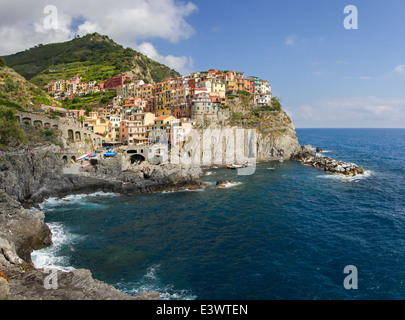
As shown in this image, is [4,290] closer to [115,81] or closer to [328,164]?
[328,164]

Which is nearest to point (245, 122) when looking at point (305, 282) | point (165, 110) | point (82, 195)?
point (165, 110)

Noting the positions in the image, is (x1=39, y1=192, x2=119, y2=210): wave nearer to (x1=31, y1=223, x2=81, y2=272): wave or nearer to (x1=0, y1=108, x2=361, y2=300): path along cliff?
(x1=0, y1=108, x2=361, y2=300): path along cliff

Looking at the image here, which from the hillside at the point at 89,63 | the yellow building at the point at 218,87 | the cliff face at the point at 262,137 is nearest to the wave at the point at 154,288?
the cliff face at the point at 262,137

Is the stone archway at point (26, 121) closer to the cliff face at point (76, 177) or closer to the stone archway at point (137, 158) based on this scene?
the cliff face at point (76, 177)

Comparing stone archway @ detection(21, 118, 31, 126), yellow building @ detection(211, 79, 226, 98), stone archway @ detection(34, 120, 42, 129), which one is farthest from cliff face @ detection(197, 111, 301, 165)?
stone archway @ detection(21, 118, 31, 126)

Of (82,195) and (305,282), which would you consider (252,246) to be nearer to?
(305,282)

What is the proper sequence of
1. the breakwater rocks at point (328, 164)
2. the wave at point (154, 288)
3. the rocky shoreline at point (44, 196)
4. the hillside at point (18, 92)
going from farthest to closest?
the hillside at point (18, 92) → the breakwater rocks at point (328, 164) → the wave at point (154, 288) → the rocky shoreline at point (44, 196)
